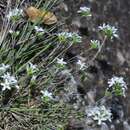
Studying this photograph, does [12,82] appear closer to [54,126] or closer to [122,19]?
[54,126]

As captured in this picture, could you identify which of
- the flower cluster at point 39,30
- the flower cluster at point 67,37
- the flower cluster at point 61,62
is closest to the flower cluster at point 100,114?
the flower cluster at point 61,62

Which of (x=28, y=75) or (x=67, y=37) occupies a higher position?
(x=67, y=37)

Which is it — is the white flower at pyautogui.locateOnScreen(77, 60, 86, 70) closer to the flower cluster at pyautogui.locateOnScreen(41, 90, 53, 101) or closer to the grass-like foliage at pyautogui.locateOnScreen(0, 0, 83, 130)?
the grass-like foliage at pyautogui.locateOnScreen(0, 0, 83, 130)

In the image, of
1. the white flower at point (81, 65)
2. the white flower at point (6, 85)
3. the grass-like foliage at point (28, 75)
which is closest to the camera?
the white flower at point (6, 85)

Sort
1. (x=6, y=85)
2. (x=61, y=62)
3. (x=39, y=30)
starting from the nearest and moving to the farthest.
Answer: (x=6, y=85) < (x=61, y=62) < (x=39, y=30)

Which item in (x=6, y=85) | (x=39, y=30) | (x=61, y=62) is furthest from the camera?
(x=39, y=30)

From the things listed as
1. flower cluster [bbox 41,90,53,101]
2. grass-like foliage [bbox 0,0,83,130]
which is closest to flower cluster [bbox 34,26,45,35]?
grass-like foliage [bbox 0,0,83,130]

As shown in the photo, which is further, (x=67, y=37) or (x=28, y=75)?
(x=67, y=37)

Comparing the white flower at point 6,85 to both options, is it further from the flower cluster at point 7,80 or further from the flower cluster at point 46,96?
the flower cluster at point 46,96

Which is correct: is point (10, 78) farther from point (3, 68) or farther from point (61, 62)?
point (61, 62)

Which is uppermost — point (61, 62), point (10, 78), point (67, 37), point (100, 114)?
point (67, 37)

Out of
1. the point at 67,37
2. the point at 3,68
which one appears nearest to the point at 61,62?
the point at 67,37
